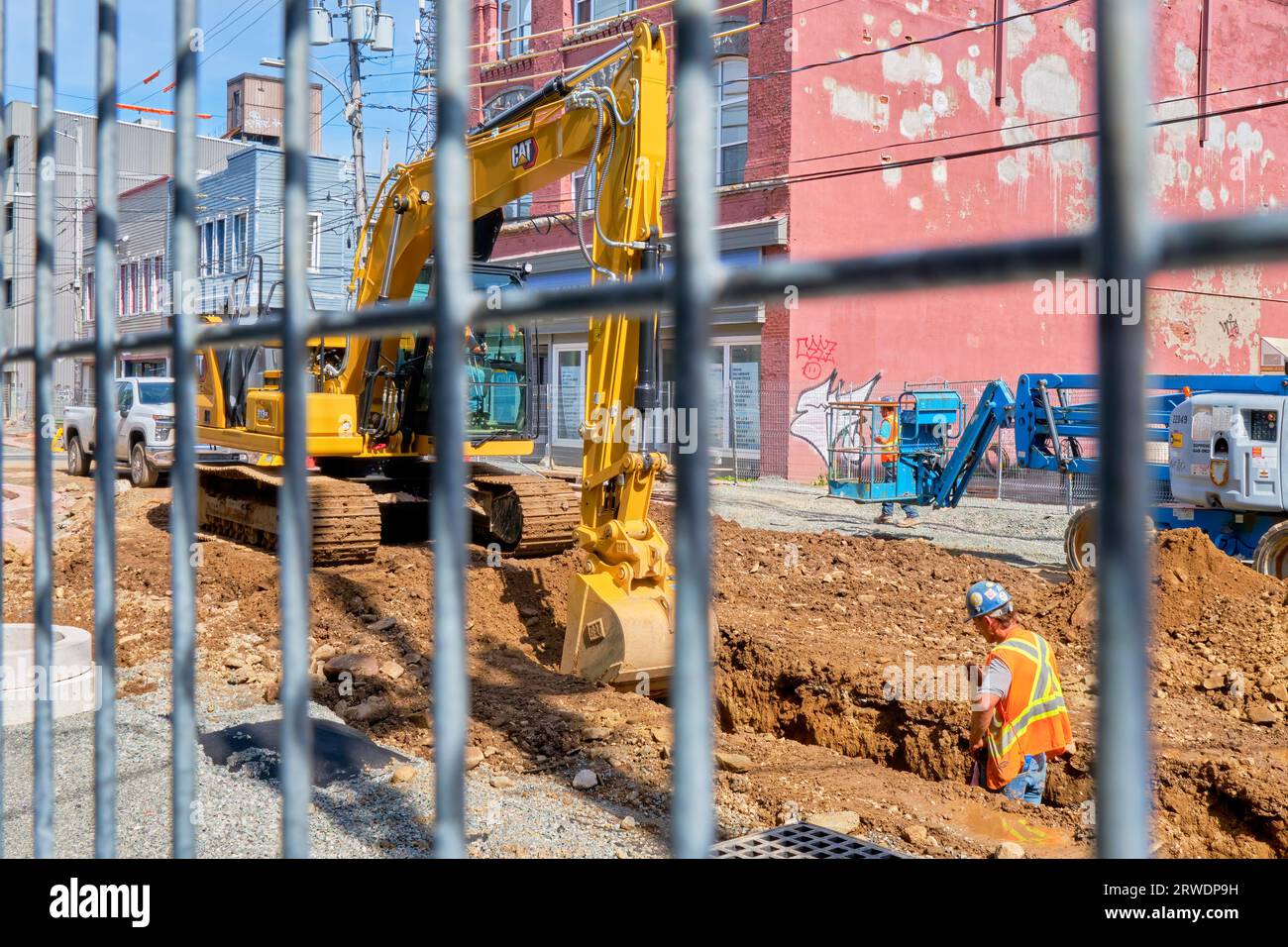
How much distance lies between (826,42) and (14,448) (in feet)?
66.0

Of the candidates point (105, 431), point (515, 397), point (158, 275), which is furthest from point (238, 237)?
point (105, 431)

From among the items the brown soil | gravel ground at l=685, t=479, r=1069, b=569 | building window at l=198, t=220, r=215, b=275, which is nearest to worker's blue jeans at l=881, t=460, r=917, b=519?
gravel ground at l=685, t=479, r=1069, b=569

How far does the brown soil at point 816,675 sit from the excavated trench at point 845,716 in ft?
0.05

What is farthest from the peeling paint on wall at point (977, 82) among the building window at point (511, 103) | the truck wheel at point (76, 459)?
the truck wheel at point (76, 459)

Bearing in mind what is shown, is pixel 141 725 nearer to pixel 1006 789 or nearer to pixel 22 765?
pixel 22 765

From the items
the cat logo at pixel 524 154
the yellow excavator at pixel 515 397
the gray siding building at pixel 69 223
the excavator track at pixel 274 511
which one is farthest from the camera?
the gray siding building at pixel 69 223

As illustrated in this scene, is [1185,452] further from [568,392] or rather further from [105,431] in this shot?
[568,392]

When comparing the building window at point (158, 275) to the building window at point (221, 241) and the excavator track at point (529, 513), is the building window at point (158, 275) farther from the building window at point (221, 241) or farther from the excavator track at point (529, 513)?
the excavator track at point (529, 513)

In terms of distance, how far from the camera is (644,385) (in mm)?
7789

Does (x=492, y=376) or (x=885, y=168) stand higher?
(x=885, y=168)

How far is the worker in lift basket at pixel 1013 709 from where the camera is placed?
5742mm

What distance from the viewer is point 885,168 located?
20.6 meters

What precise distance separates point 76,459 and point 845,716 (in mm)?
18576
